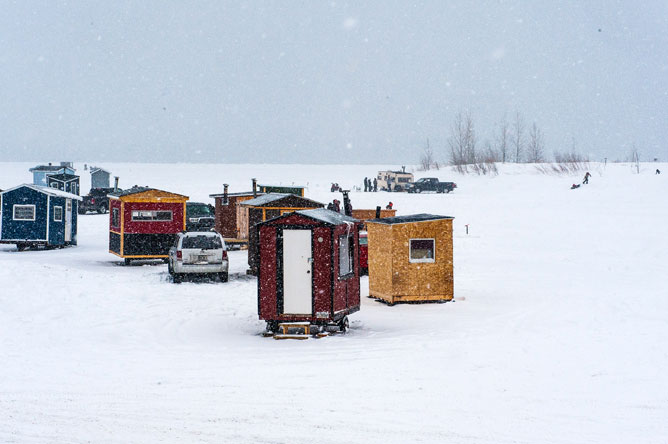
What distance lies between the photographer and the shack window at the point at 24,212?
28.8m

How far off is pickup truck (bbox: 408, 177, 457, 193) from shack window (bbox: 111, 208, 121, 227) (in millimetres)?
38990

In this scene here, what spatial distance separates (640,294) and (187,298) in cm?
1219

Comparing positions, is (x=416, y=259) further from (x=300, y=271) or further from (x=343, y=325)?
(x=300, y=271)

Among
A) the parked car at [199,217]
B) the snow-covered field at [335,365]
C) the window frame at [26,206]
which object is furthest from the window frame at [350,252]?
the parked car at [199,217]

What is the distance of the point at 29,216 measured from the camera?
2892 cm

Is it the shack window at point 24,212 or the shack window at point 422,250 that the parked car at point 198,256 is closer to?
the shack window at point 422,250

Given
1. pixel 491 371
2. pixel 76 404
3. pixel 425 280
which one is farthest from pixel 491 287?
pixel 76 404

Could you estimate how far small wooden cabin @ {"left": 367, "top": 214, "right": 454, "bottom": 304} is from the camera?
16.2 meters

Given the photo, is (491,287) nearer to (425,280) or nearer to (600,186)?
(425,280)

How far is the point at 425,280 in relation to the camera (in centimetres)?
1638

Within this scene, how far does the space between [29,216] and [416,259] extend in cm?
2016

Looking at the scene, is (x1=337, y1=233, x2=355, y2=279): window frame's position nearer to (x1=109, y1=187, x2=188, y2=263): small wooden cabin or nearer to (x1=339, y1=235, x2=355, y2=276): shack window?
(x1=339, y1=235, x2=355, y2=276): shack window

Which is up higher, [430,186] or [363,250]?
[430,186]

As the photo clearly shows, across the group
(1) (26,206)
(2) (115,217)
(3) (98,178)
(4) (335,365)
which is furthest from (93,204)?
(4) (335,365)
